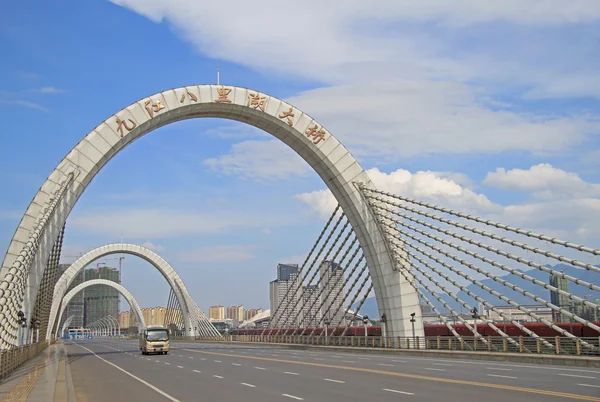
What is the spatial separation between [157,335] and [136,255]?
58.1m

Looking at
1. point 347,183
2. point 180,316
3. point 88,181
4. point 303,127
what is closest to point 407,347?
point 347,183

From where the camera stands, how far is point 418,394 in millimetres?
15883

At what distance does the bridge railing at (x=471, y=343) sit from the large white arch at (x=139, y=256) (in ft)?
123

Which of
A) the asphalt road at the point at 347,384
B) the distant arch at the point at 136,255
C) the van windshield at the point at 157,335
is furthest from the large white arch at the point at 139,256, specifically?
the asphalt road at the point at 347,384

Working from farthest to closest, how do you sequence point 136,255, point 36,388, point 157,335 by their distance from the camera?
point 136,255 < point 157,335 < point 36,388

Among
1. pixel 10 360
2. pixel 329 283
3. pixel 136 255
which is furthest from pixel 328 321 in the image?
pixel 136 255

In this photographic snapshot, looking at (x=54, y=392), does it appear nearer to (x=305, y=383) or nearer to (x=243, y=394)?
(x=243, y=394)

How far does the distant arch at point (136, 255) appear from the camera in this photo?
310ft

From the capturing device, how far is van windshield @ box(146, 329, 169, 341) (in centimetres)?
4528

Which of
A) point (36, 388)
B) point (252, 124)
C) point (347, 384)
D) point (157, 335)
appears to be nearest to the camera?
point (347, 384)

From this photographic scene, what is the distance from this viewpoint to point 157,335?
45.8 m

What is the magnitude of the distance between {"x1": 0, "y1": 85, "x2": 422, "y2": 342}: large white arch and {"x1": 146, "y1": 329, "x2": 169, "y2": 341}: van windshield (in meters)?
11.3

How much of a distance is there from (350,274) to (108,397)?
29.8m

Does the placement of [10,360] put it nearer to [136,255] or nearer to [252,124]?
[252,124]
